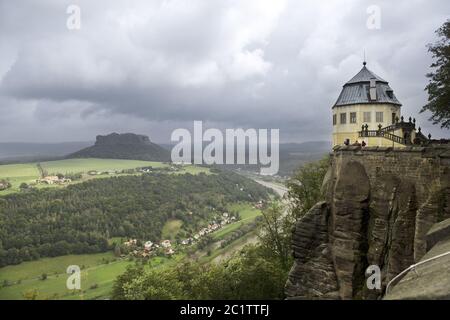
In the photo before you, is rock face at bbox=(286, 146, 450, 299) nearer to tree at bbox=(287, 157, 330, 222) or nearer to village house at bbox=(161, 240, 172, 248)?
tree at bbox=(287, 157, 330, 222)

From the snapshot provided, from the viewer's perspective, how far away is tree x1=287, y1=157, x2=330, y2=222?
31234mm

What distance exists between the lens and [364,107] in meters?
32.2

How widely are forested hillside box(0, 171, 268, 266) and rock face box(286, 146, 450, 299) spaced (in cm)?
10109

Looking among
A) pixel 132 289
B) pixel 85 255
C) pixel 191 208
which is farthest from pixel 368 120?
pixel 191 208

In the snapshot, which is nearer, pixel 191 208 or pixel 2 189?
pixel 2 189

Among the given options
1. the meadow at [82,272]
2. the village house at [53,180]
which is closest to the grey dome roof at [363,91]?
the meadow at [82,272]

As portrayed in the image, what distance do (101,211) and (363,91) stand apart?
399 feet

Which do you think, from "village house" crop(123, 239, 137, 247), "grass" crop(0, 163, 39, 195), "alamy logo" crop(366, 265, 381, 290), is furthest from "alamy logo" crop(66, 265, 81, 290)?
"grass" crop(0, 163, 39, 195)

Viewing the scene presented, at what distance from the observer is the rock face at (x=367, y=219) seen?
16797 mm

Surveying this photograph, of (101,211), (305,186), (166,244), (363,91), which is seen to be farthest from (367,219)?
(101,211)
